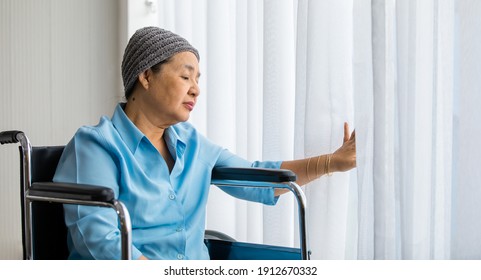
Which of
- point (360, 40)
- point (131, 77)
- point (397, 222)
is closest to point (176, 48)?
point (131, 77)

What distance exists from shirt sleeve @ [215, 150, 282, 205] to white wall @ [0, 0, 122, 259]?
3.87 feet

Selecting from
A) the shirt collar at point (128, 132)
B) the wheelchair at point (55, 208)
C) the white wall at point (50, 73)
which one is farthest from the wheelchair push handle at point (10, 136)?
the white wall at point (50, 73)

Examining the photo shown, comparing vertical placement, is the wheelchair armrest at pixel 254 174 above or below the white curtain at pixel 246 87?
below

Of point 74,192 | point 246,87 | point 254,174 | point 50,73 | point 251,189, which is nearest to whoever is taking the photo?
point 74,192

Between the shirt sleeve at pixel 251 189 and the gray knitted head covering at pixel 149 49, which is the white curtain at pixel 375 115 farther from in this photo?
the gray knitted head covering at pixel 149 49

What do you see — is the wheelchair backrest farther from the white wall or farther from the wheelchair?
the white wall

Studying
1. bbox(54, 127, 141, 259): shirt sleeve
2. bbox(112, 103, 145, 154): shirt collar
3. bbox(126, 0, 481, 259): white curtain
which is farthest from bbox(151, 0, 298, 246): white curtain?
bbox(54, 127, 141, 259): shirt sleeve

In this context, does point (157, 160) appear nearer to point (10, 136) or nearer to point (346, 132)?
point (10, 136)

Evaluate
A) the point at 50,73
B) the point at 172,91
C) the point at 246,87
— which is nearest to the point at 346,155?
the point at 172,91

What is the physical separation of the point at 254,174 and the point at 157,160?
0.25 m

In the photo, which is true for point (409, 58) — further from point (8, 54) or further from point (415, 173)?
point (8, 54)

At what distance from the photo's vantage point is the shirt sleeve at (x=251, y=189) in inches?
68.8

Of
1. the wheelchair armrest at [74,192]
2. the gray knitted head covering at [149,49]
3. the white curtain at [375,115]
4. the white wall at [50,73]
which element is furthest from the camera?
the white wall at [50,73]

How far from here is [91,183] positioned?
1452 mm
